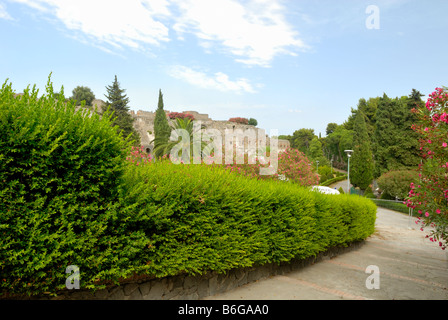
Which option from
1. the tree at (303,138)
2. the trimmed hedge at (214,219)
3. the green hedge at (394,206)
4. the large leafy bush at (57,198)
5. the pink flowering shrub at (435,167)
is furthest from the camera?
the tree at (303,138)

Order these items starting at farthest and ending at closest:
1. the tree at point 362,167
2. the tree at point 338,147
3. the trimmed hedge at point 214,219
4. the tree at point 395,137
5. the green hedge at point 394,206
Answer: the tree at point 338,147, the tree at point 362,167, the tree at point 395,137, the green hedge at point 394,206, the trimmed hedge at point 214,219

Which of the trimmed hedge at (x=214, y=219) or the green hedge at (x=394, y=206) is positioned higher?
the trimmed hedge at (x=214, y=219)

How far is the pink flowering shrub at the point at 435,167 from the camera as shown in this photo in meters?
6.64

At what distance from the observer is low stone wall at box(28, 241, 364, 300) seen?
425cm

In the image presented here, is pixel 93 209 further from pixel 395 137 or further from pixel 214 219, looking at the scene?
pixel 395 137

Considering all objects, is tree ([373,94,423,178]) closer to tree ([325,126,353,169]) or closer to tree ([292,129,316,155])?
tree ([325,126,353,169])

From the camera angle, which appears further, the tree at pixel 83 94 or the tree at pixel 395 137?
the tree at pixel 83 94

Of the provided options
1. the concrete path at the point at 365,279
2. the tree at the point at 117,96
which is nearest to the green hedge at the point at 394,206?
the concrete path at the point at 365,279

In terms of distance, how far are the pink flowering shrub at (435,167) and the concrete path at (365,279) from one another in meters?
1.62

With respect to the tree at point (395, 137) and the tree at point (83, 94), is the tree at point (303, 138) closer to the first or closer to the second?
the tree at point (395, 137)

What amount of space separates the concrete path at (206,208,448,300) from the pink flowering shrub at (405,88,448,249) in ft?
5.30

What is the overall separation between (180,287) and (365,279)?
5184 millimetres
